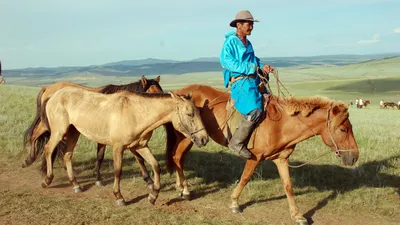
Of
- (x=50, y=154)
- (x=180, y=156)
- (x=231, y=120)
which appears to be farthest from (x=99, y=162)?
Result: (x=231, y=120)

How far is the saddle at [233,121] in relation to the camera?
629cm

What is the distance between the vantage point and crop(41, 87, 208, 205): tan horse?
6.18m

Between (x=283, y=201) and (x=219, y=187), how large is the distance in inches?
56.6

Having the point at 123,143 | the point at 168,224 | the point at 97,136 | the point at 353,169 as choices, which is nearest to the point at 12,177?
the point at 97,136

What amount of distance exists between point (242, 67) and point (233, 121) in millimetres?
1082

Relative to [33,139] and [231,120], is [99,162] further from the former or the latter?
[231,120]

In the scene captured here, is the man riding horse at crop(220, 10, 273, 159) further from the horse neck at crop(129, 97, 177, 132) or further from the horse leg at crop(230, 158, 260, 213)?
the horse neck at crop(129, 97, 177, 132)

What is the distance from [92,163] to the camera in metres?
9.48

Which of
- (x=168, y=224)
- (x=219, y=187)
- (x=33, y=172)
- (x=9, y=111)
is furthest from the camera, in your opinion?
(x=9, y=111)

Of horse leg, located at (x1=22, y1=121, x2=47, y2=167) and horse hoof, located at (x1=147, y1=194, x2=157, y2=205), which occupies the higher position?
horse leg, located at (x1=22, y1=121, x2=47, y2=167)

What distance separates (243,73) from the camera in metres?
6.18

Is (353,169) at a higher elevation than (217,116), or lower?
lower

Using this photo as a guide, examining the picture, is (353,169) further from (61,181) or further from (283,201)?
(61,181)

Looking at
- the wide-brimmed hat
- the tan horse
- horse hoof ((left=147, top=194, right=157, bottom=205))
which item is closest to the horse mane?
the tan horse
